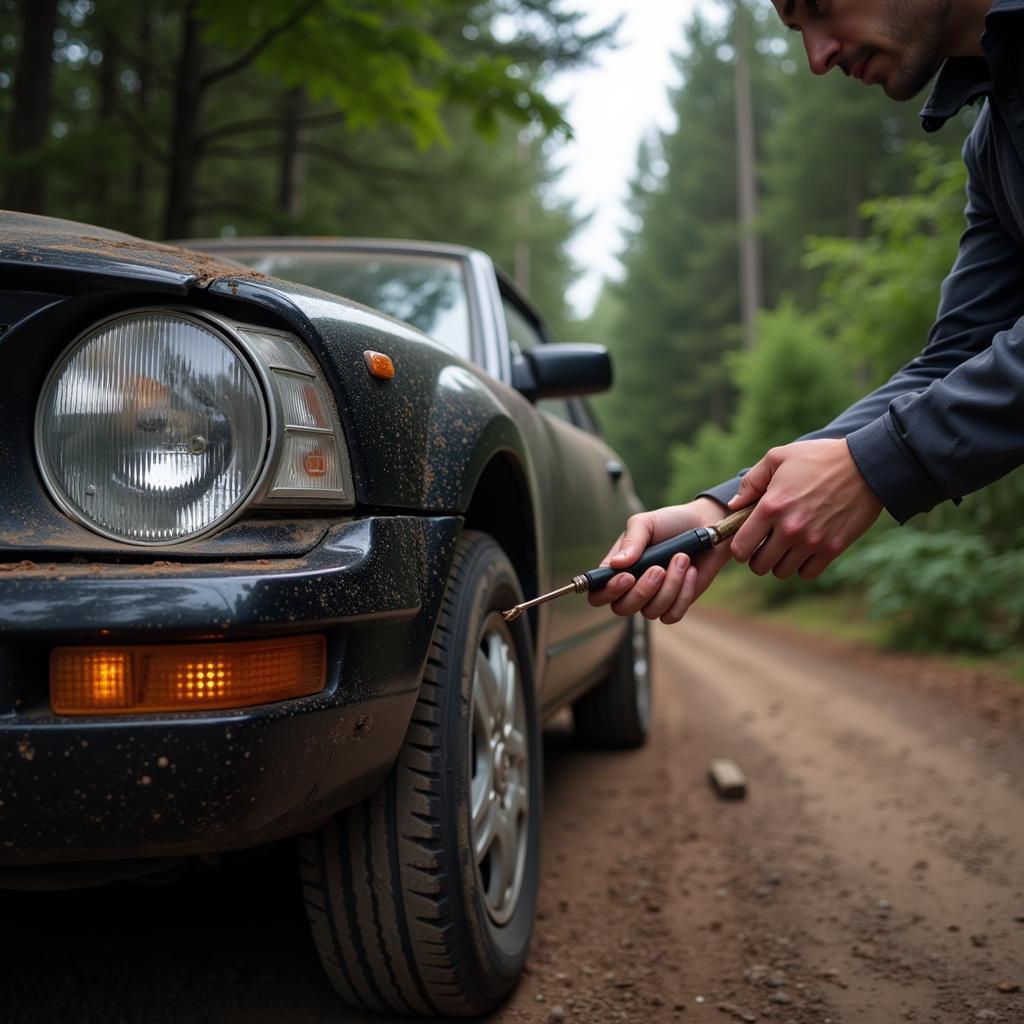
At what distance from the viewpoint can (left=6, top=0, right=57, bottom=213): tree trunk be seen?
22.3 ft

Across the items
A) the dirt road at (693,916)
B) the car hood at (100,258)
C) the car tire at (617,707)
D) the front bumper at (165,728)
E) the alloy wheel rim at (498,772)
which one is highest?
the car hood at (100,258)

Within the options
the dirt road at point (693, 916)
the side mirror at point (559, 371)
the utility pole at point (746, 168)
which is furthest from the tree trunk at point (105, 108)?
the utility pole at point (746, 168)

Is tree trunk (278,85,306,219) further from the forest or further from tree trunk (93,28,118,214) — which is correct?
A: tree trunk (93,28,118,214)

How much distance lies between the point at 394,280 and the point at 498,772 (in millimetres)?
1585

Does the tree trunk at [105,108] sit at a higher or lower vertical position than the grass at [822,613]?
higher

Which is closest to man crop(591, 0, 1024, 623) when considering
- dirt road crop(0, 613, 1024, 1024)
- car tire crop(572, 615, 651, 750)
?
dirt road crop(0, 613, 1024, 1024)

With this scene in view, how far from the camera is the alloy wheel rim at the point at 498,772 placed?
1901mm

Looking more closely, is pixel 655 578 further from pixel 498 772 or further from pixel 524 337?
pixel 524 337

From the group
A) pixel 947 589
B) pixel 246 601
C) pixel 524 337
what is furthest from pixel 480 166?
pixel 246 601

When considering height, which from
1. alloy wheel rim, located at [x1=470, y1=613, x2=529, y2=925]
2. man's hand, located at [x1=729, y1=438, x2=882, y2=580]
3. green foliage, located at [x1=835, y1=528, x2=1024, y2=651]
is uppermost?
man's hand, located at [x1=729, y1=438, x2=882, y2=580]

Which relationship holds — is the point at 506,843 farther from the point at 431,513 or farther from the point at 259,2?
the point at 259,2

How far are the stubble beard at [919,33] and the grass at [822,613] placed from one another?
5.89m

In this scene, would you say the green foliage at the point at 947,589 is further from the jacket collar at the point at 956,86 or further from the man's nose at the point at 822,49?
the man's nose at the point at 822,49

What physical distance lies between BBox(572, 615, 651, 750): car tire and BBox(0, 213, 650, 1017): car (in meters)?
2.23
